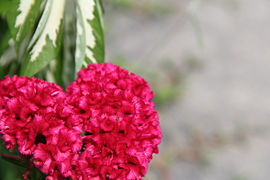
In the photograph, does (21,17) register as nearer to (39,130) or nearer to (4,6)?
(4,6)

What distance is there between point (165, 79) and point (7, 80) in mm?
2052

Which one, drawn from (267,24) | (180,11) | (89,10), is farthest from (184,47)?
(89,10)

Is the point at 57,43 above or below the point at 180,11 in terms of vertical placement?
below

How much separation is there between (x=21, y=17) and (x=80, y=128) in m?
0.36

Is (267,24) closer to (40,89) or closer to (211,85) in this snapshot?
(211,85)

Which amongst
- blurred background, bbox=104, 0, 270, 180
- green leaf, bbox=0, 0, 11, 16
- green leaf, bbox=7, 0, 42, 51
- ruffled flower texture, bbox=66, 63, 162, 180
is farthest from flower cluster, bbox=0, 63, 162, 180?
blurred background, bbox=104, 0, 270, 180

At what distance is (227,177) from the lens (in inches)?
96.6

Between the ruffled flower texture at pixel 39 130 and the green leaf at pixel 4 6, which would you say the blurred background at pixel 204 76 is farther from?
the ruffled flower texture at pixel 39 130

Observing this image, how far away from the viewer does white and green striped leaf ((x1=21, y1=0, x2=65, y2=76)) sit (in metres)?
1.01

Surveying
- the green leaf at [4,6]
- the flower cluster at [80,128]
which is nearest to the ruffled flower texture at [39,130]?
the flower cluster at [80,128]

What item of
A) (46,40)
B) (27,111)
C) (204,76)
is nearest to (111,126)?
(27,111)

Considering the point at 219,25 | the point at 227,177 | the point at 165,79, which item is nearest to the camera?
the point at 227,177

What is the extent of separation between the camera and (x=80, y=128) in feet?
2.96

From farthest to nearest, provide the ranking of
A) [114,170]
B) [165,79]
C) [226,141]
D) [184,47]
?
[184,47]
[165,79]
[226,141]
[114,170]
